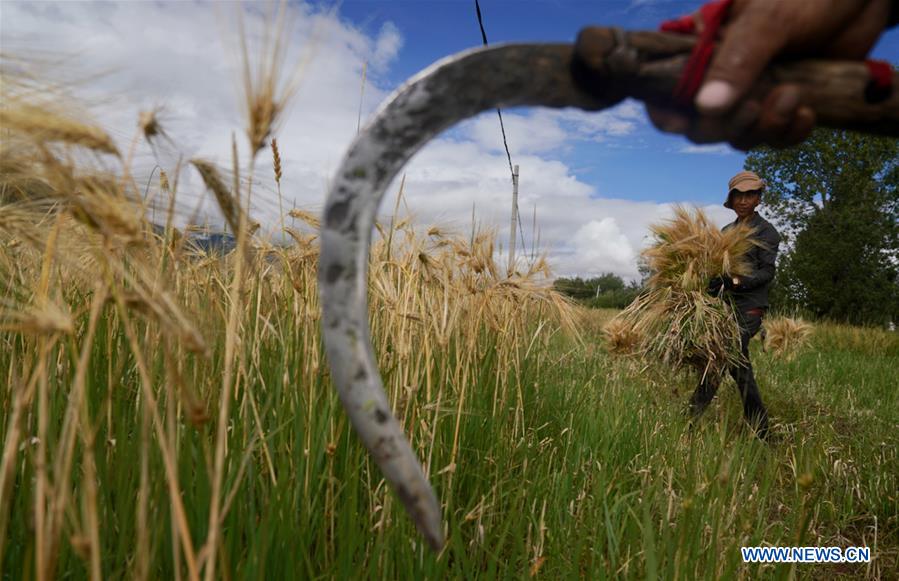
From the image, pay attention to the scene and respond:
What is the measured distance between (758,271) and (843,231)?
23.5m

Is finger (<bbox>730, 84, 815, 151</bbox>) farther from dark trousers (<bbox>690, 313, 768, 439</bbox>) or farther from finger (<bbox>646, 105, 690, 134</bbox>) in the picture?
dark trousers (<bbox>690, 313, 768, 439</bbox>)

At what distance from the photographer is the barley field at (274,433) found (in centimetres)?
94

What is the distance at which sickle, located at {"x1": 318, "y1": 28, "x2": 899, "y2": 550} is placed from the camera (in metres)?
0.60

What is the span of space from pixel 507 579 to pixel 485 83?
1.75m

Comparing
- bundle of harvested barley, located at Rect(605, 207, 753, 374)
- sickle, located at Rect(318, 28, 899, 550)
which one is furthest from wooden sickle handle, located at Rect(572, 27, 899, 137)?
bundle of harvested barley, located at Rect(605, 207, 753, 374)

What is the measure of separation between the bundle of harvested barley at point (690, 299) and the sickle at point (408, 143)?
469 cm

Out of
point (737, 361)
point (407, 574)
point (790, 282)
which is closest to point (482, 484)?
point (407, 574)

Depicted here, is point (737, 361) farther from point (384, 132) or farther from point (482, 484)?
point (384, 132)

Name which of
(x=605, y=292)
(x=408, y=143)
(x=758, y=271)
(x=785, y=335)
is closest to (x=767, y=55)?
(x=408, y=143)

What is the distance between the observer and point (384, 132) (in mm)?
611

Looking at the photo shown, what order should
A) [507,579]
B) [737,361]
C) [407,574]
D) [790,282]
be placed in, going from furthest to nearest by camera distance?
[790,282], [737,361], [507,579], [407,574]

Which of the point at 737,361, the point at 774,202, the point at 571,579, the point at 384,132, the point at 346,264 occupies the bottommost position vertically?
the point at 571,579

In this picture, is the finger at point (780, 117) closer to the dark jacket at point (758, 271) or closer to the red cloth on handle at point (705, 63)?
the red cloth on handle at point (705, 63)

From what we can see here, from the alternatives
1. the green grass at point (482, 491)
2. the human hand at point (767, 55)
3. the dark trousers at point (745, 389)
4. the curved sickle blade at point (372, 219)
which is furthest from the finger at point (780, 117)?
the dark trousers at point (745, 389)
